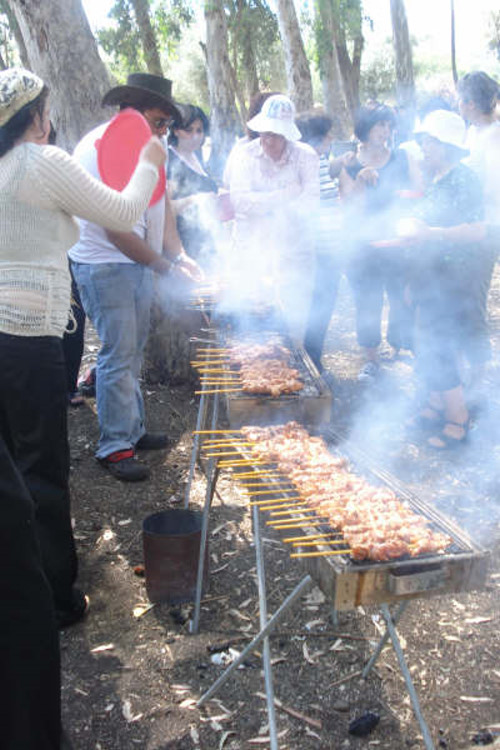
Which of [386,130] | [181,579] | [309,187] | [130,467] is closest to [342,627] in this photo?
[181,579]

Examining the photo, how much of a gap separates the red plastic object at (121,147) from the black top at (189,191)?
2.26 meters

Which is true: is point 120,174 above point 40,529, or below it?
above

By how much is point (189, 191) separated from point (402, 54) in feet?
56.6

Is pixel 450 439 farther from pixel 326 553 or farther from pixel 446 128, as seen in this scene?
pixel 326 553

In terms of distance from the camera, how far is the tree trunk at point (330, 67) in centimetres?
2387

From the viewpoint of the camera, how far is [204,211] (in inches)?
271

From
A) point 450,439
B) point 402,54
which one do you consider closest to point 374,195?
point 450,439

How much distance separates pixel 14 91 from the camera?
2812 millimetres

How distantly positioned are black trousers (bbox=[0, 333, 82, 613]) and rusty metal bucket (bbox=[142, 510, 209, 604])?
0.54m

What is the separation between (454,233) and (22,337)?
3.71 meters

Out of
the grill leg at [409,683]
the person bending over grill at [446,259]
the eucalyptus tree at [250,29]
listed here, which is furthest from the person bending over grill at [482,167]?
the eucalyptus tree at [250,29]

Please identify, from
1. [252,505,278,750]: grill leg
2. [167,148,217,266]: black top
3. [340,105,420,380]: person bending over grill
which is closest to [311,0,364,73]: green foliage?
[340,105,420,380]: person bending over grill

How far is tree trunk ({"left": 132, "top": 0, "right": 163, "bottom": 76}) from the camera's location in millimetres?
22844

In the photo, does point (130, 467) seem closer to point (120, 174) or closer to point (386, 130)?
point (120, 174)
